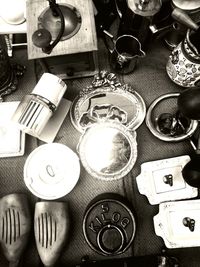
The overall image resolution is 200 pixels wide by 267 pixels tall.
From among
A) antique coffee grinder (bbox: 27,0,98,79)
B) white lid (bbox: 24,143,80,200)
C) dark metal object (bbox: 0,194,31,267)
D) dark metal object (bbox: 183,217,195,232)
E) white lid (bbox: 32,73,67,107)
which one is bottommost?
dark metal object (bbox: 0,194,31,267)

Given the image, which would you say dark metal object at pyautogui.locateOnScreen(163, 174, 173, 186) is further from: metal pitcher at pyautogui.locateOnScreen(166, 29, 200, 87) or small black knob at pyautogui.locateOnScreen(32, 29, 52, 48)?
small black knob at pyautogui.locateOnScreen(32, 29, 52, 48)

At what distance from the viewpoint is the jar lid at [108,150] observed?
138cm

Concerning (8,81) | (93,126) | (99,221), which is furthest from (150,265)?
(8,81)

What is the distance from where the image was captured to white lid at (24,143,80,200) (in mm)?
1380

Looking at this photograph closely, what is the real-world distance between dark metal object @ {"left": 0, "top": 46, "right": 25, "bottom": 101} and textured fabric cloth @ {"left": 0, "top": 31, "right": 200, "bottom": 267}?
0.09 feet

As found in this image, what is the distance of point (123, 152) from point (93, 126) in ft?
0.48

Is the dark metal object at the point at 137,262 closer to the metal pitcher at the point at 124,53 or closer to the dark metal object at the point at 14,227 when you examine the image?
the dark metal object at the point at 14,227

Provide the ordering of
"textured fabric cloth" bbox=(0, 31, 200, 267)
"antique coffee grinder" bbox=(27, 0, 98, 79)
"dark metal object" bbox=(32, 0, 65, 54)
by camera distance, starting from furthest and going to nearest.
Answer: "textured fabric cloth" bbox=(0, 31, 200, 267) < "antique coffee grinder" bbox=(27, 0, 98, 79) < "dark metal object" bbox=(32, 0, 65, 54)

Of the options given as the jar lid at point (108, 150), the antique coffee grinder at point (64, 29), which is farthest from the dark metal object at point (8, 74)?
the jar lid at point (108, 150)

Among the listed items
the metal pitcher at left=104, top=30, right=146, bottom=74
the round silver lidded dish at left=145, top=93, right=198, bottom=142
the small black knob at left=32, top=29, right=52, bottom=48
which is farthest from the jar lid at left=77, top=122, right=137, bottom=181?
the small black knob at left=32, top=29, right=52, bottom=48

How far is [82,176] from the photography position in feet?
4.77

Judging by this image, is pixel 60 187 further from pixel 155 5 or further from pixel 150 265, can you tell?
pixel 155 5

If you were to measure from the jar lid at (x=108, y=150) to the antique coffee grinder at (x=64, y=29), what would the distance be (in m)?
0.28

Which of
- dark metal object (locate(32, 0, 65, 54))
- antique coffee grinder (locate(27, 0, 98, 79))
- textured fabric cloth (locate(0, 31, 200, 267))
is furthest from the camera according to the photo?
textured fabric cloth (locate(0, 31, 200, 267))
